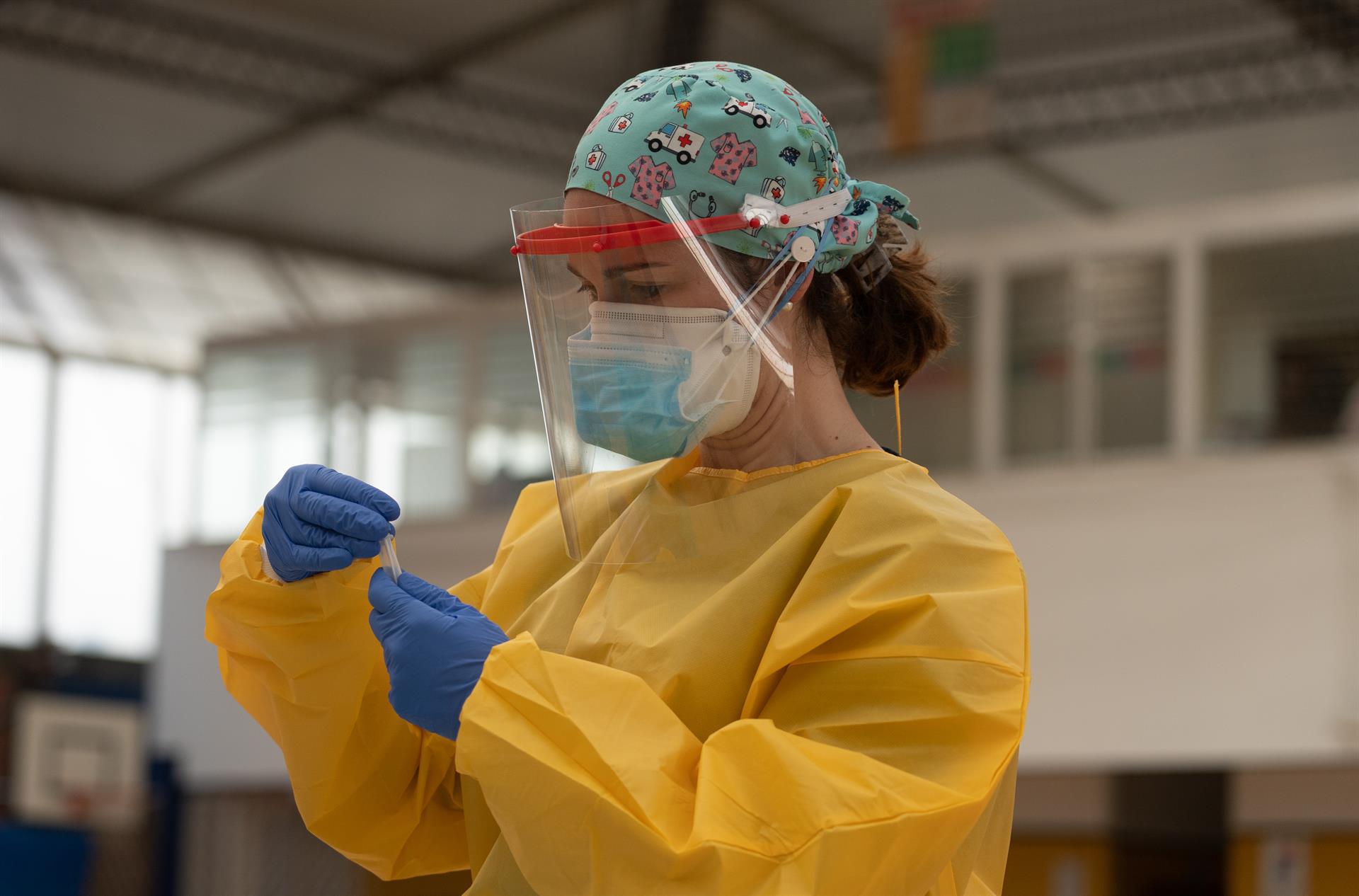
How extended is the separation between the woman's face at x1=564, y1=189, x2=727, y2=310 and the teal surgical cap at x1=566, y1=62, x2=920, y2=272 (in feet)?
0.06

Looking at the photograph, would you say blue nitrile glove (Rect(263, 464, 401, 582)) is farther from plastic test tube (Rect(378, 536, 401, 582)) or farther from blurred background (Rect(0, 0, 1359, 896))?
blurred background (Rect(0, 0, 1359, 896))

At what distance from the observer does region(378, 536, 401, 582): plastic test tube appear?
4.54 ft

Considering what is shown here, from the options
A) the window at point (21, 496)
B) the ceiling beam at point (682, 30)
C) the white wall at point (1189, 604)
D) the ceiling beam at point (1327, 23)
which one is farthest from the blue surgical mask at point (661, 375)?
the window at point (21, 496)

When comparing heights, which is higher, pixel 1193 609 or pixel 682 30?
pixel 682 30

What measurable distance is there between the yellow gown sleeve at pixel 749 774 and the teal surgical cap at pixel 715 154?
1.34 ft

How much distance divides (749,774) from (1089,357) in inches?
243

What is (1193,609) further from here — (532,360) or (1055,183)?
(1055,183)

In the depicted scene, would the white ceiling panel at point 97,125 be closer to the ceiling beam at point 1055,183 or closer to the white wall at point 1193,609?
the ceiling beam at point 1055,183

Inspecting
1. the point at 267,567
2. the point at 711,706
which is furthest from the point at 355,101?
the point at 711,706

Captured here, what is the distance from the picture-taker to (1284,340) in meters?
6.61

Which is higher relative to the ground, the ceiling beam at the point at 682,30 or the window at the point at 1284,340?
the ceiling beam at the point at 682,30

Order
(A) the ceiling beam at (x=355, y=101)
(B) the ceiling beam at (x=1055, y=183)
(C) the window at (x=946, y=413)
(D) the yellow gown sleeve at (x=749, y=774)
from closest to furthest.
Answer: (D) the yellow gown sleeve at (x=749, y=774) < (C) the window at (x=946, y=413) < (A) the ceiling beam at (x=355, y=101) < (B) the ceiling beam at (x=1055, y=183)

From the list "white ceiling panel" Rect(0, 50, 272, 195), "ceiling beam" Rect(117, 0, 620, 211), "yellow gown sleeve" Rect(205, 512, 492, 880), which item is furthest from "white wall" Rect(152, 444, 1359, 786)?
"white ceiling panel" Rect(0, 50, 272, 195)

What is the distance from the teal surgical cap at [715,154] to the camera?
1405 millimetres
